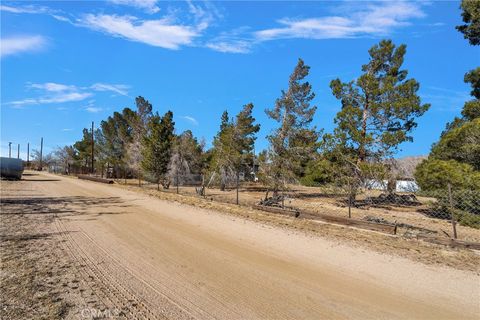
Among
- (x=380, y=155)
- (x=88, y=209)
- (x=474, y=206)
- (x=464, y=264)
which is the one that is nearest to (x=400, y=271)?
(x=464, y=264)

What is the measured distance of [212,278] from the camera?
584 centimetres

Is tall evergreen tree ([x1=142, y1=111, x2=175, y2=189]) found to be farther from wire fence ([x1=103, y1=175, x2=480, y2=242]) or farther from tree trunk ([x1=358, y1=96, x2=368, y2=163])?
tree trunk ([x1=358, y1=96, x2=368, y2=163])

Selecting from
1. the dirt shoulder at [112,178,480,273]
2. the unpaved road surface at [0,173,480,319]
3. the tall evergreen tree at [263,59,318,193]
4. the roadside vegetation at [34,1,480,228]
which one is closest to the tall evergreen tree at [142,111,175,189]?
the roadside vegetation at [34,1,480,228]

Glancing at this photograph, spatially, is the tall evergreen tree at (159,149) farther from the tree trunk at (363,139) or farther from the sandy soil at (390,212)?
the tree trunk at (363,139)

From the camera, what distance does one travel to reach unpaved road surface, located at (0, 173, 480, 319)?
4.59m

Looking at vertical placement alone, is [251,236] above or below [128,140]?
below

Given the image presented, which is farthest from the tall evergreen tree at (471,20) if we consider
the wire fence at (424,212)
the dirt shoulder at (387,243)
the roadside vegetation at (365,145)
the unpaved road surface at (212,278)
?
the unpaved road surface at (212,278)

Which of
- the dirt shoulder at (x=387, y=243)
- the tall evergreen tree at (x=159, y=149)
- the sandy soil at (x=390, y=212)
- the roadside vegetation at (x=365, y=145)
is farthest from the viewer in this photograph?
the tall evergreen tree at (x=159, y=149)

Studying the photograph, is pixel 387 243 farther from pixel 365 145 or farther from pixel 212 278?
pixel 365 145

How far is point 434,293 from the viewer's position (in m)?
5.59

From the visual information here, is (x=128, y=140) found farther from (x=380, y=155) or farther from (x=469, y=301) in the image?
(x=469, y=301)

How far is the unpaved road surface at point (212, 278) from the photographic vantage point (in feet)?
15.1

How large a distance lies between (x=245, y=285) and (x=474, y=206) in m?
13.6

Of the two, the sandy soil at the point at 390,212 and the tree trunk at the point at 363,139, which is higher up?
the tree trunk at the point at 363,139
